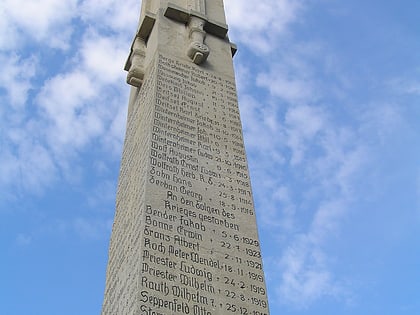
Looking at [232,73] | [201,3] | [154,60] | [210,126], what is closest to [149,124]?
[210,126]

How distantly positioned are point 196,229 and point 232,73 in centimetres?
539

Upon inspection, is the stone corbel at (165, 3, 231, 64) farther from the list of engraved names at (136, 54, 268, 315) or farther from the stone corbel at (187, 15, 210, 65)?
the list of engraved names at (136, 54, 268, 315)

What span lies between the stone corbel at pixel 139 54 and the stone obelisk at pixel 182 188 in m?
0.02

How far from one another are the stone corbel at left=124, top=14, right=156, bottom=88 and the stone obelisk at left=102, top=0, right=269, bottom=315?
2 centimetres

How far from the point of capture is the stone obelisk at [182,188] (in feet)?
27.5

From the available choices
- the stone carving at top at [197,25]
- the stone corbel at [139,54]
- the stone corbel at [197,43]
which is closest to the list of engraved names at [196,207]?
the stone corbel at [197,43]

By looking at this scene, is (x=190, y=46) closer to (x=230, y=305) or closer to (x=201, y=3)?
(x=201, y=3)

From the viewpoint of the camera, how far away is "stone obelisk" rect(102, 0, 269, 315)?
8367mm

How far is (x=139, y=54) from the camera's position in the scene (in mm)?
13812

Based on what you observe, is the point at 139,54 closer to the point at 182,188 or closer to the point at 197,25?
the point at 197,25

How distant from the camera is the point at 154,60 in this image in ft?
41.3

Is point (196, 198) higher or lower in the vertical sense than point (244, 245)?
higher

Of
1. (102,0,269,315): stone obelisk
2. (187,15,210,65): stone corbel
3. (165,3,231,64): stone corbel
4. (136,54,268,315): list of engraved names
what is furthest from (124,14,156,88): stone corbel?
(187,15,210,65): stone corbel

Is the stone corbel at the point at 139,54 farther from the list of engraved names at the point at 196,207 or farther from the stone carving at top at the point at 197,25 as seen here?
the list of engraved names at the point at 196,207
